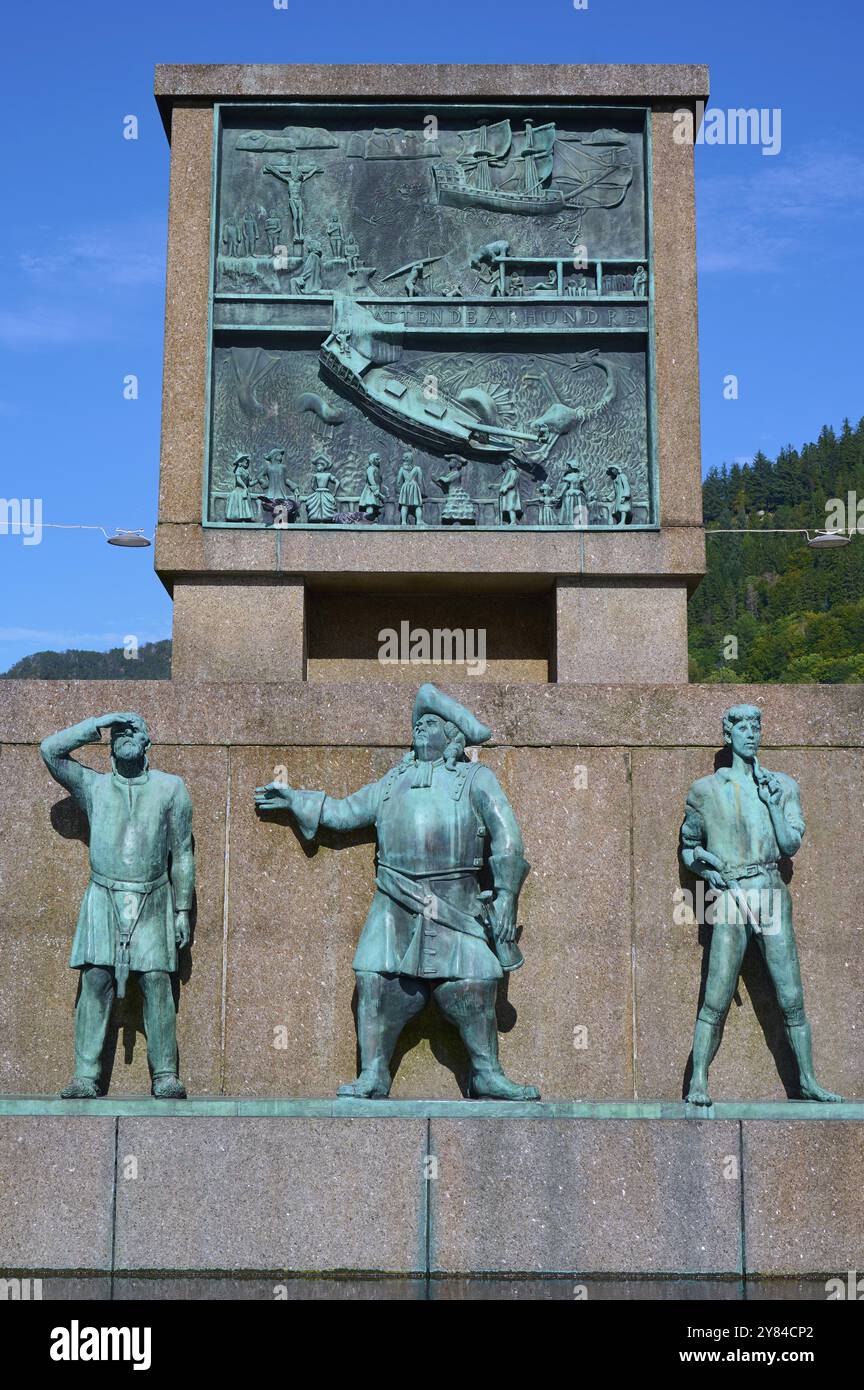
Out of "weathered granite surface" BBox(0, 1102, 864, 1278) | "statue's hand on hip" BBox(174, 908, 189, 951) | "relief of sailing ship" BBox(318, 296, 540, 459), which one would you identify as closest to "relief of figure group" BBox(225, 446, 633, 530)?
"relief of sailing ship" BBox(318, 296, 540, 459)

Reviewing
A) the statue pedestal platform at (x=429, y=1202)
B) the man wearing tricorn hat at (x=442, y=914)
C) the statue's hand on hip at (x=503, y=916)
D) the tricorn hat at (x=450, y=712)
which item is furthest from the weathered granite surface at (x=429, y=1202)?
the tricorn hat at (x=450, y=712)

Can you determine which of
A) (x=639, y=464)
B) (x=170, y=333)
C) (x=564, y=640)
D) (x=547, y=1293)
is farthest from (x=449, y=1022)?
(x=170, y=333)

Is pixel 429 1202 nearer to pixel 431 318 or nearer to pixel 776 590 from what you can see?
pixel 431 318

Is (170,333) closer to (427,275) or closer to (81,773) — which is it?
(427,275)

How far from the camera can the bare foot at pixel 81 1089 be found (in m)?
10.3

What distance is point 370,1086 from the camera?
10320 millimetres

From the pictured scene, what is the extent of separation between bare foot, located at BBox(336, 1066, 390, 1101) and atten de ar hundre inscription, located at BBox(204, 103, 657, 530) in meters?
4.78

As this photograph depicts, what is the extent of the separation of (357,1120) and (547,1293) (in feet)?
4.64

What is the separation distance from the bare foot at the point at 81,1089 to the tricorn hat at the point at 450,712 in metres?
2.96

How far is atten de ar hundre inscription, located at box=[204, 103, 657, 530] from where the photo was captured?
44.7 feet

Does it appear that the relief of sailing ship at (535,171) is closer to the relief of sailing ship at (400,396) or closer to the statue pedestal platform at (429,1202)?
the relief of sailing ship at (400,396)

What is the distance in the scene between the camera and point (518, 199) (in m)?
14.0

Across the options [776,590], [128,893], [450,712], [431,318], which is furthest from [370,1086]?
[776,590]

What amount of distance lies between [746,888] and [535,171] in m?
6.61
